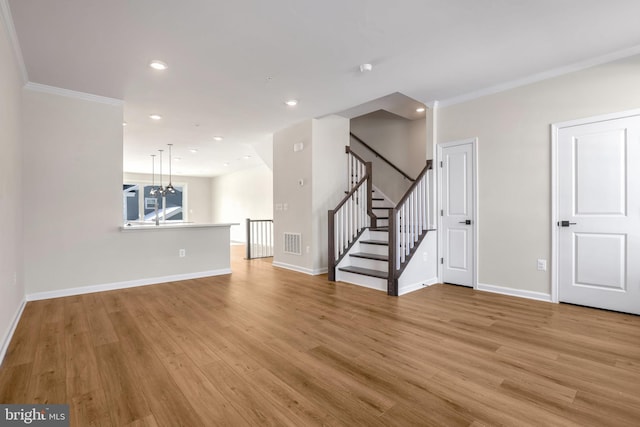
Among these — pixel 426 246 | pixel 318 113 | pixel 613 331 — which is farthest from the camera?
pixel 318 113

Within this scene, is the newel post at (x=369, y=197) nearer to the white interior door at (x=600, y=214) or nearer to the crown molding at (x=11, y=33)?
the white interior door at (x=600, y=214)

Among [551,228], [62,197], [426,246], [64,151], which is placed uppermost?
[64,151]

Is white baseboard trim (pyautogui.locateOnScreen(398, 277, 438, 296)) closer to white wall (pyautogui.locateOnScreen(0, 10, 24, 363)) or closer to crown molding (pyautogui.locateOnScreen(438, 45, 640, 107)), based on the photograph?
crown molding (pyautogui.locateOnScreen(438, 45, 640, 107))

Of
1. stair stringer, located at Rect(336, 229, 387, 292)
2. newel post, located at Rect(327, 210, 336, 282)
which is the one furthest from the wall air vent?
stair stringer, located at Rect(336, 229, 387, 292)

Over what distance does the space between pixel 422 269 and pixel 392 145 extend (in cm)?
308

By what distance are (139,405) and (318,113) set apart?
14.3 feet

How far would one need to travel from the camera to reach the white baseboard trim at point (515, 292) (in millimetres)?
3693

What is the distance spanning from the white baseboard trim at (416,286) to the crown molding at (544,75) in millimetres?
2548

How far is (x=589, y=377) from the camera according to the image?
6.61 feet

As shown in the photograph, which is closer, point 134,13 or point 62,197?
point 134,13

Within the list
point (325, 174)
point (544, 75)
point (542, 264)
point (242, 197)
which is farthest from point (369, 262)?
point (242, 197)

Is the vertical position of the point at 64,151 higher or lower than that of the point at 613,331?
higher

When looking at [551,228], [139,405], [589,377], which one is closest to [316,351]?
[139,405]

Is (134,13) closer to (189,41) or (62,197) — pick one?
(189,41)
